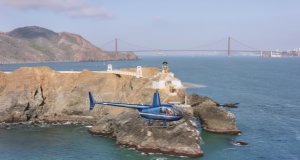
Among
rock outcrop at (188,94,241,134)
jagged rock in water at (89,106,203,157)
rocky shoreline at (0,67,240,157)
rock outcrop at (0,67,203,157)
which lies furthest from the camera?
rock outcrop at (0,67,203,157)

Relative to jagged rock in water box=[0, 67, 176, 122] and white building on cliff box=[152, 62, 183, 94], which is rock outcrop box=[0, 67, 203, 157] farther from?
white building on cliff box=[152, 62, 183, 94]

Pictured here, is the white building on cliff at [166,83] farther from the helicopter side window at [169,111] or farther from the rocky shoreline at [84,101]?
the helicopter side window at [169,111]

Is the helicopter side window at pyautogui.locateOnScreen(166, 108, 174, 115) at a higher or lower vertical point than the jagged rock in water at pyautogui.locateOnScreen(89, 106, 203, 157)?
higher

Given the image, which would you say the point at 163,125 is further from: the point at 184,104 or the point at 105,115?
the point at 105,115

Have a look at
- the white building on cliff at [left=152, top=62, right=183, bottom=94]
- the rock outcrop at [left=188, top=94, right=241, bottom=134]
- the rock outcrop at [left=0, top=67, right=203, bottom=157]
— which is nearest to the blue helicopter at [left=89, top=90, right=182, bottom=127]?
the rock outcrop at [left=0, top=67, right=203, bottom=157]

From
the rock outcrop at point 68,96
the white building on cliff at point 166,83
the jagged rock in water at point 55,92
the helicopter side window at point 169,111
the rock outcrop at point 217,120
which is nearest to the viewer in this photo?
the helicopter side window at point 169,111

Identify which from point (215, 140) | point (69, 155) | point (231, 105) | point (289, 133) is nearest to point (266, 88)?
point (231, 105)

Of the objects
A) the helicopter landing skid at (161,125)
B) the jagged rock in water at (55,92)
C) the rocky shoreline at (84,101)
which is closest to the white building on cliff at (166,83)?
the rocky shoreline at (84,101)

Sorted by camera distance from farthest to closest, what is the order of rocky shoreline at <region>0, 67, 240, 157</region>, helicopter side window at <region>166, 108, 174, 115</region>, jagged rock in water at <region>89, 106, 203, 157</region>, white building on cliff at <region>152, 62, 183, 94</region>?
1. white building on cliff at <region>152, 62, 183, 94</region>
2. rocky shoreline at <region>0, 67, 240, 157</region>
3. helicopter side window at <region>166, 108, 174, 115</region>
4. jagged rock in water at <region>89, 106, 203, 157</region>
